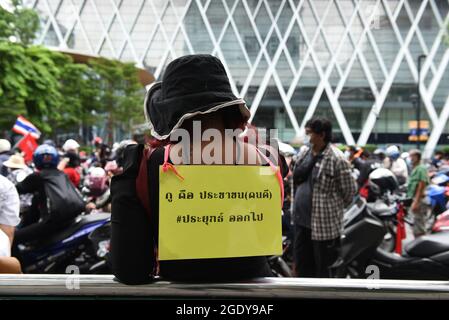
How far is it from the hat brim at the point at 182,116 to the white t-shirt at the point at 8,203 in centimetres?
159

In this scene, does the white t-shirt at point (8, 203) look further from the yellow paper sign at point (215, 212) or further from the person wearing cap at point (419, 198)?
the person wearing cap at point (419, 198)

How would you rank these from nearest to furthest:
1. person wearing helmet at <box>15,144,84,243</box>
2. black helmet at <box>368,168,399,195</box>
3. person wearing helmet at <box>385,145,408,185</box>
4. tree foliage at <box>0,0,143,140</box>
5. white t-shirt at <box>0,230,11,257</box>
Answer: white t-shirt at <box>0,230,11,257</box>, person wearing helmet at <box>15,144,84,243</box>, black helmet at <box>368,168,399,195</box>, person wearing helmet at <box>385,145,408,185</box>, tree foliage at <box>0,0,143,140</box>

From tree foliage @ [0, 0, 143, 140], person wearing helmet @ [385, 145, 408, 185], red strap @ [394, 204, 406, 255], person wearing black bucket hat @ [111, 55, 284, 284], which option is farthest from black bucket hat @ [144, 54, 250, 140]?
tree foliage @ [0, 0, 143, 140]

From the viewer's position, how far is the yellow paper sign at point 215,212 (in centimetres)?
130

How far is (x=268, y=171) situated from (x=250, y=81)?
36061 mm

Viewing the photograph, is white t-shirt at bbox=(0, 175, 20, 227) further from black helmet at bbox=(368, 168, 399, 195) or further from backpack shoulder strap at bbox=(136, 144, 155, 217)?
black helmet at bbox=(368, 168, 399, 195)

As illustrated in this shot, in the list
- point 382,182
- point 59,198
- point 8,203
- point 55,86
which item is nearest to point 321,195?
point 8,203

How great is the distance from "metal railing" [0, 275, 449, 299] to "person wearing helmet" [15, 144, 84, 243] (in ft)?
10.1

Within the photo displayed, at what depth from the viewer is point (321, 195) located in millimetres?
3693

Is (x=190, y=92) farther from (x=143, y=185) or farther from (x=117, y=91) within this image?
(x=117, y=91)

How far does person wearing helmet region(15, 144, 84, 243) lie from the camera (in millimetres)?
4234

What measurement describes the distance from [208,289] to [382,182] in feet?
18.0

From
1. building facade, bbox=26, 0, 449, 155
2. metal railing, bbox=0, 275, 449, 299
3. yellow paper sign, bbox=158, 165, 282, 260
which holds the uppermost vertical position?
building facade, bbox=26, 0, 449, 155

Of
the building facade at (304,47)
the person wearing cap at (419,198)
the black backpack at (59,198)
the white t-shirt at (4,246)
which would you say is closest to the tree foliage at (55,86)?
the building facade at (304,47)
